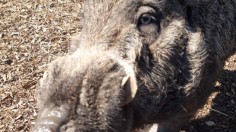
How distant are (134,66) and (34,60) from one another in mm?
2613

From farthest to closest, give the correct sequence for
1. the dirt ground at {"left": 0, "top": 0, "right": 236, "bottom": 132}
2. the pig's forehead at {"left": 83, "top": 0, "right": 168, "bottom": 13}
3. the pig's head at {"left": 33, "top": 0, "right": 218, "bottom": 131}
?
the dirt ground at {"left": 0, "top": 0, "right": 236, "bottom": 132}
the pig's forehead at {"left": 83, "top": 0, "right": 168, "bottom": 13}
the pig's head at {"left": 33, "top": 0, "right": 218, "bottom": 131}

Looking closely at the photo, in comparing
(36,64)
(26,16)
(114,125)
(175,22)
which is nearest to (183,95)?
(175,22)

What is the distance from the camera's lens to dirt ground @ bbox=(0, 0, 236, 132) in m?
4.92

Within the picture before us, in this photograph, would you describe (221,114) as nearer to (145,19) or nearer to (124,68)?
(145,19)

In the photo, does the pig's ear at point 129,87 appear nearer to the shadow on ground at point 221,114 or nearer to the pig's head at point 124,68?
the pig's head at point 124,68

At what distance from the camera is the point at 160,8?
11.1ft

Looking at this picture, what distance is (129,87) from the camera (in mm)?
2982

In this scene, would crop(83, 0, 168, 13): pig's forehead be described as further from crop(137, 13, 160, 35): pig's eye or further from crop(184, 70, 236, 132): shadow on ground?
crop(184, 70, 236, 132): shadow on ground

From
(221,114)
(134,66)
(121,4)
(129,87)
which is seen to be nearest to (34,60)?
(221,114)

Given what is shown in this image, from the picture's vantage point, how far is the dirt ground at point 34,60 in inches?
194

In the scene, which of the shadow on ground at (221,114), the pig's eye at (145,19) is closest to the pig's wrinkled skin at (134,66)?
the pig's eye at (145,19)

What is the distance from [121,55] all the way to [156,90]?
0.39 m

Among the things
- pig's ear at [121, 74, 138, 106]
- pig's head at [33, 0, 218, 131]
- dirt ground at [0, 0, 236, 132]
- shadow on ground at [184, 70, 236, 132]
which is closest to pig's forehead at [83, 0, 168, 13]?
pig's head at [33, 0, 218, 131]

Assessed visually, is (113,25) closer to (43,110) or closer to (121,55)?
(121,55)
